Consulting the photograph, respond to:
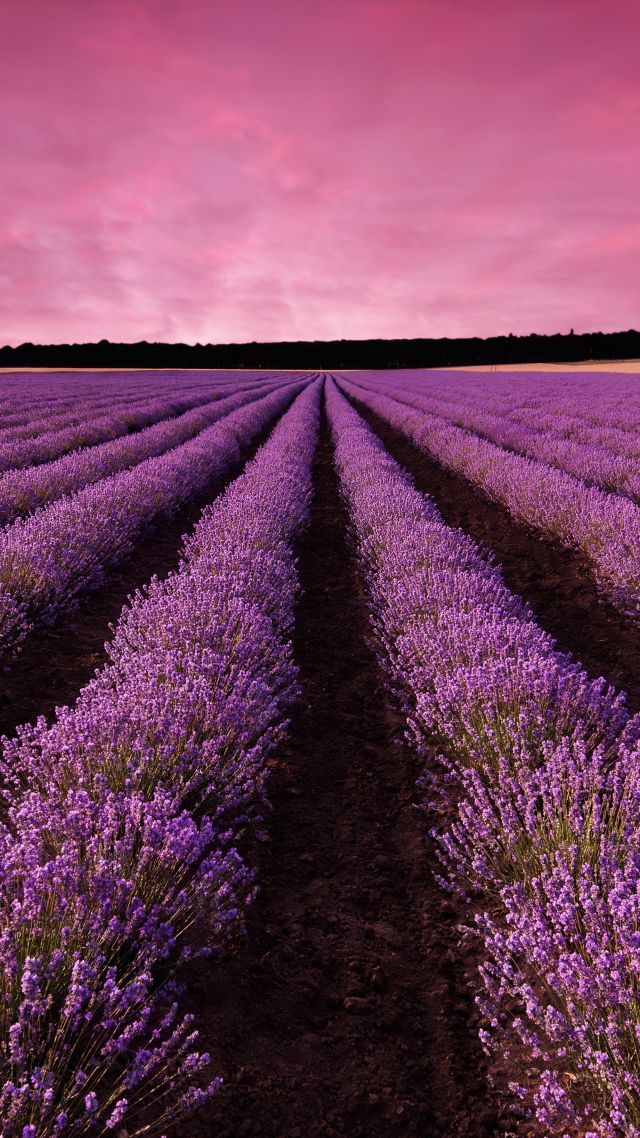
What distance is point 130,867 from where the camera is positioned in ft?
5.34

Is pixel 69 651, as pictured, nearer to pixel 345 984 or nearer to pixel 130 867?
pixel 130 867

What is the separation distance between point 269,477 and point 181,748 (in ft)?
16.1

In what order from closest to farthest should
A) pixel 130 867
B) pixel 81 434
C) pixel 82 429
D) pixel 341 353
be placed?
1. pixel 130 867
2. pixel 81 434
3. pixel 82 429
4. pixel 341 353

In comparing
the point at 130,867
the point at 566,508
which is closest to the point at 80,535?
the point at 130,867

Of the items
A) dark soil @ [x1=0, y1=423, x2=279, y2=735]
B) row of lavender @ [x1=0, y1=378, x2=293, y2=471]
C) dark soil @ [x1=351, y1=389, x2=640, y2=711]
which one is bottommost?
dark soil @ [x1=351, y1=389, x2=640, y2=711]

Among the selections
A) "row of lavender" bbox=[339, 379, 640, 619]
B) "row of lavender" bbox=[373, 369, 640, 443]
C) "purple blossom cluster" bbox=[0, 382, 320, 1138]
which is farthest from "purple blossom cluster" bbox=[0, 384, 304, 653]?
"row of lavender" bbox=[373, 369, 640, 443]

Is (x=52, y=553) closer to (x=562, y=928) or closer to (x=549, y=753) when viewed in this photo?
(x=549, y=753)

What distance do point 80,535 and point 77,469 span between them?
3.19m

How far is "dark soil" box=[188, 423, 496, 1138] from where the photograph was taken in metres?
1.44

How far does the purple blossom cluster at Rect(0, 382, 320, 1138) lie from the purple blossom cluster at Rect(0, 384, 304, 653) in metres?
1.12

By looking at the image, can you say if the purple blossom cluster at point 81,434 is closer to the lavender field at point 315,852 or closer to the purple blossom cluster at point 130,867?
the lavender field at point 315,852

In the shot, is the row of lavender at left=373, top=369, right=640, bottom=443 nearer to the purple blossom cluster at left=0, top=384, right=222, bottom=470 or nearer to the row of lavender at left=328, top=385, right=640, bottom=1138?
the row of lavender at left=328, top=385, right=640, bottom=1138

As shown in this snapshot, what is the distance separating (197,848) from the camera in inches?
63.3

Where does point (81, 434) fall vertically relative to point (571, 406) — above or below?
above
